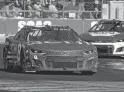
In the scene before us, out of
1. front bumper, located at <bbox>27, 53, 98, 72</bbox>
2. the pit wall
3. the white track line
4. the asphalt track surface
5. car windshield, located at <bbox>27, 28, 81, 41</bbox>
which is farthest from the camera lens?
the pit wall

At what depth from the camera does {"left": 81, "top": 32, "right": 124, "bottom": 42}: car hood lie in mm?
17625

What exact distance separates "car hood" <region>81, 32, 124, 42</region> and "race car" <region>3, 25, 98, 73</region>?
4.21 m

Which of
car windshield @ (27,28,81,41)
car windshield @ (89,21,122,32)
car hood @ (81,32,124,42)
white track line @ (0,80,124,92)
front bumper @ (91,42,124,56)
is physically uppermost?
car windshield @ (27,28,81,41)

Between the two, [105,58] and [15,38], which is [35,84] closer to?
[15,38]

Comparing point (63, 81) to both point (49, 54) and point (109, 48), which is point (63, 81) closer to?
point (49, 54)

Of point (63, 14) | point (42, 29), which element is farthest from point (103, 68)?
point (63, 14)

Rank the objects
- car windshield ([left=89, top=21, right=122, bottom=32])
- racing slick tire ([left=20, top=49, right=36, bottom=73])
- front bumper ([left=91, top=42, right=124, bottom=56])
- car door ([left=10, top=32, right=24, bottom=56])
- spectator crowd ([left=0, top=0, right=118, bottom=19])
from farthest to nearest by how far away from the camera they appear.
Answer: spectator crowd ([left=0, top=0, right=118, bottom=19]), car windshield ([left=89, top=21, right=122, bottom=32]), front bumper ([left=91, top=42, right=124, bottom=56]), car door ([left=10, top=32, right=24, bottom=56]), racing slick tire ([left=20, top=49, right=36, bottom=73])

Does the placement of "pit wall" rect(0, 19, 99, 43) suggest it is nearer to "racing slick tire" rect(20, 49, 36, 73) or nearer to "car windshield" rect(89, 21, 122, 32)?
"car windshield" rect(89, 21, 122, 32)

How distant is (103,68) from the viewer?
48.5ft

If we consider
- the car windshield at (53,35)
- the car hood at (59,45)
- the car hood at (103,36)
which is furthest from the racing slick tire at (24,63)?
the car hood at (103,36)

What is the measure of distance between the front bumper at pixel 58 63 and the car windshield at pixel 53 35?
120 centimetres

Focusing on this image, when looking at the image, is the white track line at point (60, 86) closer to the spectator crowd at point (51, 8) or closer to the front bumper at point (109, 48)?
the front bumper at point (109, 48)

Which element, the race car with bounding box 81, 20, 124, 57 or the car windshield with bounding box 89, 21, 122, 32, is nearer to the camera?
the race car with bounding box 81, 20, 124, 57

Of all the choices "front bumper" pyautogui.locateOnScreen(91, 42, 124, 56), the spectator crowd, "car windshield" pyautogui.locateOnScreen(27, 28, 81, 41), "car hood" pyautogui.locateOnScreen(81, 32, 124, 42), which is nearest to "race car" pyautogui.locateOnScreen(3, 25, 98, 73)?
"car windshield" pyautogui.locateOnScreen(27, 28, 81, 41)
